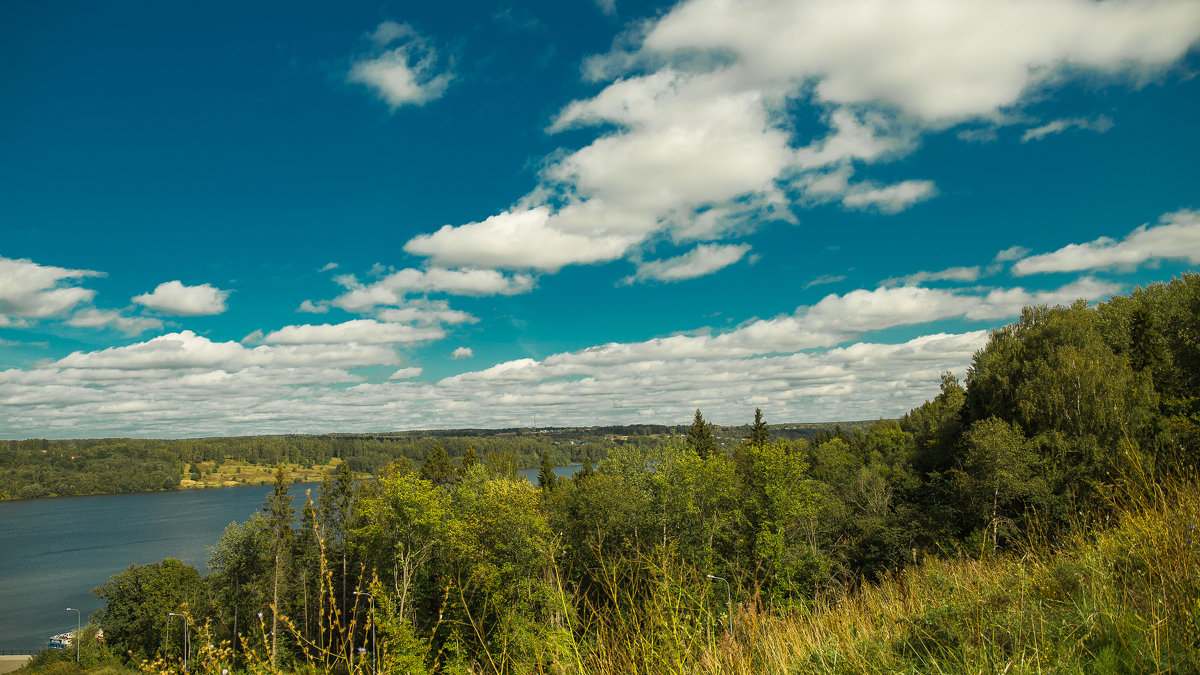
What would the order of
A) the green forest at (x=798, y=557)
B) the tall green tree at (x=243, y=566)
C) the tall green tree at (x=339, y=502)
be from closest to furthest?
the green forest at (x=798, y=557)
the tall green tree at (x=339, y=502)
the tall green tree at (x=243, y=566)

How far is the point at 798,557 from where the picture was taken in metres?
26.1

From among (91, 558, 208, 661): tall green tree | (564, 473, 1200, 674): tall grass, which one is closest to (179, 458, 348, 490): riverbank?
(91, 558, 208, 661): tall green tree

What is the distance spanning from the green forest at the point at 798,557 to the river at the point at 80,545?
895cm

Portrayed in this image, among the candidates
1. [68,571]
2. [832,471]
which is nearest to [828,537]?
[832,471]

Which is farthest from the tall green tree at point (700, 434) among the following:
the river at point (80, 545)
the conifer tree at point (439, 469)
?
the river at point (80, 545)

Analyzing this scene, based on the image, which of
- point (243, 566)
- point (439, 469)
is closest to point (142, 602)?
point (243, 566)

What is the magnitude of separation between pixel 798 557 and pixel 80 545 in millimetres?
103629

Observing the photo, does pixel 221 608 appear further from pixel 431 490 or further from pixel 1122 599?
pixel 1122 599

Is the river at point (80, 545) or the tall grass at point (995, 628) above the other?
the tall grass at point (995, 628)

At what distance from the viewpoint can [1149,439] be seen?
24500 millimetres

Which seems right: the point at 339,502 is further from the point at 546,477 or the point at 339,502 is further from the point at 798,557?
the point at 798,557

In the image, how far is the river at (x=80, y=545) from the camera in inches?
1940

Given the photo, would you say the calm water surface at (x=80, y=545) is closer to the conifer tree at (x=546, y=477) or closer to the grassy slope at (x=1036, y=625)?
the conifer tree at (x=546, y=477)

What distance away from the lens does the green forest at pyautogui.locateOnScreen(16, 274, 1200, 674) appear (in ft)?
10.4
